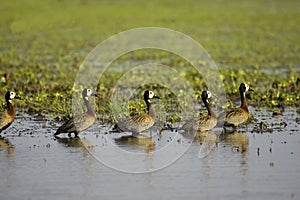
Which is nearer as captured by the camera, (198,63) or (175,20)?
(198,63)

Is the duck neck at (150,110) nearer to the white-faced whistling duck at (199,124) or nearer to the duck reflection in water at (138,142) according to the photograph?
the duck reflection in water at (138,142)

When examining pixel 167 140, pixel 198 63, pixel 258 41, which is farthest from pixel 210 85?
pixel 258 41

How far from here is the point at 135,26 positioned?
3391 cm

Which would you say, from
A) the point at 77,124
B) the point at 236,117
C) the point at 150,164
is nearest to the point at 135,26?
the point at 236,117

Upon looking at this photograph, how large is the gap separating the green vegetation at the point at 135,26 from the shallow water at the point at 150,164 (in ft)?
7.03

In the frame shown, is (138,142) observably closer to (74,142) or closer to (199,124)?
(74,142)

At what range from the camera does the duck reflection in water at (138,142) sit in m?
12.7

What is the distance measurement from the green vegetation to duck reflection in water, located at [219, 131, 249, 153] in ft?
8.44

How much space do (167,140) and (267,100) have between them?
430 centimetres

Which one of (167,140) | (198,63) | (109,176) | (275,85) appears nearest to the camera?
(109,176)

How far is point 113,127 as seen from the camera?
14.2 m

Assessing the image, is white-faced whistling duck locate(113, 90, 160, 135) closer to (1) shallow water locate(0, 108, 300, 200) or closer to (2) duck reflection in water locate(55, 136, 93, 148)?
(1) shallow water locate(0, 108, 300, 200)

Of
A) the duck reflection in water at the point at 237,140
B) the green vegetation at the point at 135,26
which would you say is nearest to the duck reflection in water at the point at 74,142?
the green vegetation at the point at 135,26

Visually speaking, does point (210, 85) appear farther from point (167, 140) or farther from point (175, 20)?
point (175, 20)
